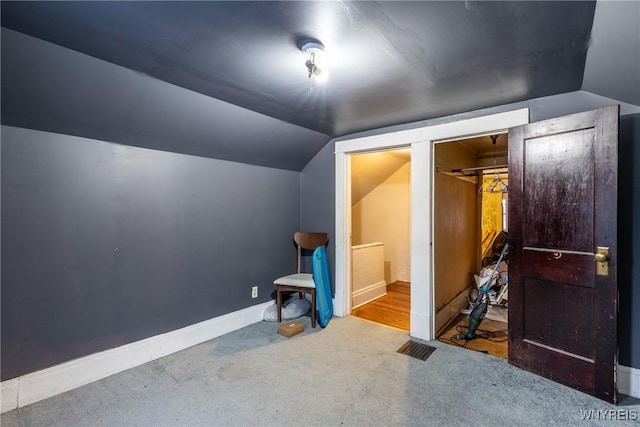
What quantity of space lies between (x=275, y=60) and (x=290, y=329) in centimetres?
235

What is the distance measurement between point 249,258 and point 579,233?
9.40ft

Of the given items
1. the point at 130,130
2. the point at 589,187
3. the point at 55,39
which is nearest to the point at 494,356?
the point at 589,187

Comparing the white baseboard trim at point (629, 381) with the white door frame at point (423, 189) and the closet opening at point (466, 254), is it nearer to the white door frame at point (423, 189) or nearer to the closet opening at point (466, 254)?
the closet opening at point (466, 254)

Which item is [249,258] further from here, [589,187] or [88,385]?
[589,187]

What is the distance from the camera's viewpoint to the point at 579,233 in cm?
201

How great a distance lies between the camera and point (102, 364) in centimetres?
219

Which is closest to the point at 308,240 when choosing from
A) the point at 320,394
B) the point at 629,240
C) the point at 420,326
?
the point at 420,326

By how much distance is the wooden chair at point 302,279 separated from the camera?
3.06 m

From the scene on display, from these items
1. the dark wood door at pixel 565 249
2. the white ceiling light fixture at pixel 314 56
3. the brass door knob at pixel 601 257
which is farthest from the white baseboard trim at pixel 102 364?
the brass door knob at pixel 601 257

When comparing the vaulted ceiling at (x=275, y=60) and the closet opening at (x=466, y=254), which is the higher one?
the vaulted ceiling at (x=275, y=60)

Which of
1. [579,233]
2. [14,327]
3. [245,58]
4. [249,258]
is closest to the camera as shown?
[245,58]

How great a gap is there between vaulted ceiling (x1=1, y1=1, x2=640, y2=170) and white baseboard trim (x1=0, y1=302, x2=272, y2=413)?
1633 millimetres

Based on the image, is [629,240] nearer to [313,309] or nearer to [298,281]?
[313,309]

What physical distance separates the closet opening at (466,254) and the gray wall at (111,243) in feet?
6.57
